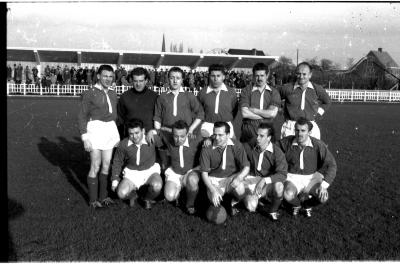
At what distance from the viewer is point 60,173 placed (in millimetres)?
7250

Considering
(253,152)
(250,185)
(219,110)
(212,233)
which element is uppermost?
(219,110)

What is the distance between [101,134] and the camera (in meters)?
5.34

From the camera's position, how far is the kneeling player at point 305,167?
16.5 ft

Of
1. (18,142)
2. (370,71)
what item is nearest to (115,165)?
(18,142)

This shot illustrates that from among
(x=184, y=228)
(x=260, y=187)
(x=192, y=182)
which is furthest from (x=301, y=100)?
(x=184, y=228)

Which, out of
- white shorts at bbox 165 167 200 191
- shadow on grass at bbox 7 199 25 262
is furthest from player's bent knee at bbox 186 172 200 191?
shadow on grass at bbox 7 199 25 262

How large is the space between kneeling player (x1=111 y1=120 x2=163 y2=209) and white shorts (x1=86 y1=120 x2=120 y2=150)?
5.8 inches

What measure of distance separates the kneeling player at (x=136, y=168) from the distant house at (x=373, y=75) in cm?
3174

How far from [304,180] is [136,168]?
2.06 meters

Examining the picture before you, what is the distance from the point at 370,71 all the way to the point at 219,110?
1553 inches

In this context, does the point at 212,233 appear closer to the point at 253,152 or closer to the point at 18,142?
the point at 253,152

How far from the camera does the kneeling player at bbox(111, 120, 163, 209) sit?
5.29 m

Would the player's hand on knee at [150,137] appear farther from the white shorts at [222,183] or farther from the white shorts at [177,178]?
the white shorts at [222,183]

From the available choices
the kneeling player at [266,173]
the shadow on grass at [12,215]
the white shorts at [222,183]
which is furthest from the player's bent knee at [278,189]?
the shadow on grass at [12,215]
